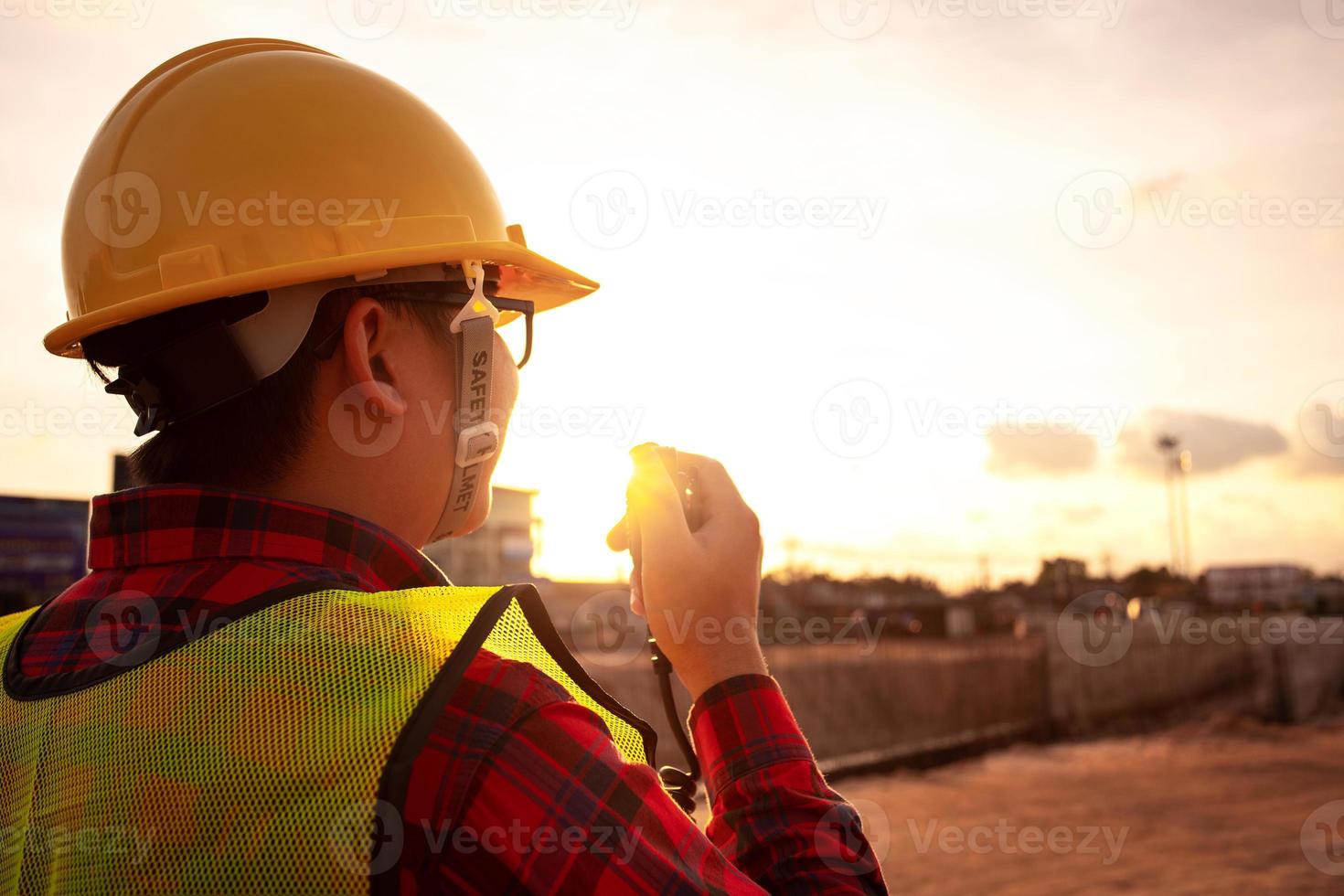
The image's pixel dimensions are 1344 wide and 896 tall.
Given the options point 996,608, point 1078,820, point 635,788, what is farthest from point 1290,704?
point 635,788

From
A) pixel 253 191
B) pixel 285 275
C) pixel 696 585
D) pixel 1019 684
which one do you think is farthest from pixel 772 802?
pixel 1019 684

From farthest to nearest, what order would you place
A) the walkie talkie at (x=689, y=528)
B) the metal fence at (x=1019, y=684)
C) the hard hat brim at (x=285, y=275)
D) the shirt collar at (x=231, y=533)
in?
the metal fence at (x=1019, y=684)
the walkie talkie at (x=689, y=528)
the hard hat brim at (x=285, y=275)
the shirt collar at (x=231, y=533)

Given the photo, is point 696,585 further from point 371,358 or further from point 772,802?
point 371,358

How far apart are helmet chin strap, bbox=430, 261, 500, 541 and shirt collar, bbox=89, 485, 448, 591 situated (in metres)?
0.28

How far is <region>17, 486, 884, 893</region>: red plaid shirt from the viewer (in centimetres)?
104

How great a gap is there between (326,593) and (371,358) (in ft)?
1.38

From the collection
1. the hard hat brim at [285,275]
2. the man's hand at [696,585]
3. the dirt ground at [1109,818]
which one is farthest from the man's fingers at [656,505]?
the dirt ground at [1109,818]

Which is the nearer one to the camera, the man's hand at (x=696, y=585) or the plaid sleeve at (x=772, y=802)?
the plaid sleeve at (x=772, y=802)

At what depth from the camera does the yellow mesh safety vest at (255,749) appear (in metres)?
1.03

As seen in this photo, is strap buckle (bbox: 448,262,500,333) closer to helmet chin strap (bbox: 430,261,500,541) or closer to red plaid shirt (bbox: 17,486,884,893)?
helmet chin strap (bbox: 430,261,500,541)

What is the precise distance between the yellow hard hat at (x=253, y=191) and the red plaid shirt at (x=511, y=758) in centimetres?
40

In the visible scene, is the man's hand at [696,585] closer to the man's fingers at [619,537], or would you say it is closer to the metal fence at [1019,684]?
the man's fingers at [619,537]

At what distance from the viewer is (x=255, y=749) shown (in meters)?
1.08

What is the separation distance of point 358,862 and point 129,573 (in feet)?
1.82
